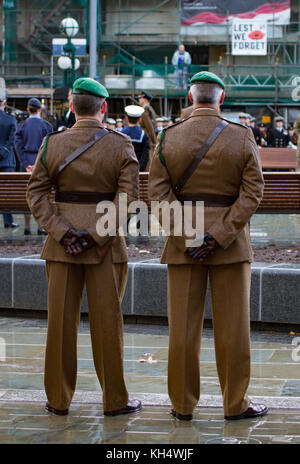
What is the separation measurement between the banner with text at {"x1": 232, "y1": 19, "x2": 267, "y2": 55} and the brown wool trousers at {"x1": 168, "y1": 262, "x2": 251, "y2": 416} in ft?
92.1

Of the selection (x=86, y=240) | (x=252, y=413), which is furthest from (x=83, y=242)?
(x=252, y=413)

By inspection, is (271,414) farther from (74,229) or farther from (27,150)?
(27,150)

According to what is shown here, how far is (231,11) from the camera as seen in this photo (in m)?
35.2

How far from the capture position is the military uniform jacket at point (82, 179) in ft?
17.2

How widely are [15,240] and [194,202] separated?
6.36 m

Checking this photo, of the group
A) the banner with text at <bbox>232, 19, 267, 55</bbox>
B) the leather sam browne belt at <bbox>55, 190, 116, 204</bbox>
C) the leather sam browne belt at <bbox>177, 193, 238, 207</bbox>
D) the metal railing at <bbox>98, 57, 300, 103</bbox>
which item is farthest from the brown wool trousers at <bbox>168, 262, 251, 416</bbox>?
the metal railing at <bbox>98, 57, 300, 103</bbox>

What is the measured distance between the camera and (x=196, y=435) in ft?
15.8

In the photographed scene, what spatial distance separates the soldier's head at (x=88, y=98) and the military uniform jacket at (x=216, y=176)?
16.9 inches

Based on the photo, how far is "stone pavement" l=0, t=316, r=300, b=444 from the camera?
4828 millimetres

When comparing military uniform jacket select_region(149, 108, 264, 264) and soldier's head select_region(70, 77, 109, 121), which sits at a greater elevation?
soldier's head select_region(70, 77, 109, 121)

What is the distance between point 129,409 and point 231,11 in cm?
3141

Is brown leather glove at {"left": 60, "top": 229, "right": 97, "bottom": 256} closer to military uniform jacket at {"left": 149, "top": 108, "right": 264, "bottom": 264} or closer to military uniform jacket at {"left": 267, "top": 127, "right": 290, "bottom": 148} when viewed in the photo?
military uniform jacket at {"left": 149, "top": 108, "right": 264, "bottom": 264}

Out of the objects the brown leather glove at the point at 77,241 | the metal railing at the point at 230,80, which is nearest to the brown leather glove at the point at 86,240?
the brown leather glove at the point at 77,241
